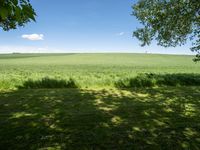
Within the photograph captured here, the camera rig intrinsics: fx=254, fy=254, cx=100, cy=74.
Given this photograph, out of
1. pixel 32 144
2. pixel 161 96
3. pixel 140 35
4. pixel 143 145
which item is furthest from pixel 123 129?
pixel 140 35

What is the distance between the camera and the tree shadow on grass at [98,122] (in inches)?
231

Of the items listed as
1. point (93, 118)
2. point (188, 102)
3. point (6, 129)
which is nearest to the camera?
point (6, 129)

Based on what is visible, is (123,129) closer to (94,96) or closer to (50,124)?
(50,124)

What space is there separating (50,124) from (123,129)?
6.78 feet

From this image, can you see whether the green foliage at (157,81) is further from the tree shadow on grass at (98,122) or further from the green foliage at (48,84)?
the tree shadow on grass at (98,122)

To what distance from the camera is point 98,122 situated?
736 cm

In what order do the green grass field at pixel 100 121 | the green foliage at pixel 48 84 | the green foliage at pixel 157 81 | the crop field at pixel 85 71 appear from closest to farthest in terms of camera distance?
the green grass field at pixel 100 121
the green foliage at pixel 48 84
the crop field at pixel 85 71
the green foliage at pixel 157 81

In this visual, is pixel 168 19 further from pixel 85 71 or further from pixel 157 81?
pixel 85 71

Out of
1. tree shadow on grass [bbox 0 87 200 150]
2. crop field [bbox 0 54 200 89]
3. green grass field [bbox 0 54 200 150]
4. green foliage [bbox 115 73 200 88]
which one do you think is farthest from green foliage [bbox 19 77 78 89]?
tree shadow on grass [bbox 0 87 200 150]

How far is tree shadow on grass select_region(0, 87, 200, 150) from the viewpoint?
19.3 ft

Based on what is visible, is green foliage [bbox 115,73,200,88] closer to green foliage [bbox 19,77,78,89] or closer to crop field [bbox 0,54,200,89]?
crop field [bbox 0,54,200,89]

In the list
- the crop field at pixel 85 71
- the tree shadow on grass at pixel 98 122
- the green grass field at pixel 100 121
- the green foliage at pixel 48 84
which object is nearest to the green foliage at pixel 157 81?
the crop field at pixel 85 71

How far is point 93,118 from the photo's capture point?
305 inches

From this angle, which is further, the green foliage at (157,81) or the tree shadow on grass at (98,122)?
the green foliage at (157,81)
